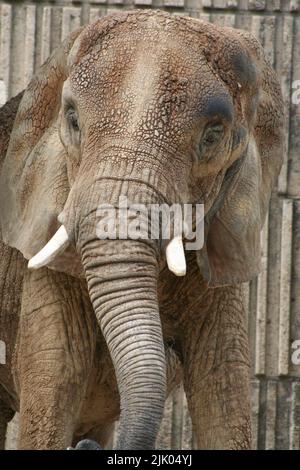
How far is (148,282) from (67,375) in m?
0.68

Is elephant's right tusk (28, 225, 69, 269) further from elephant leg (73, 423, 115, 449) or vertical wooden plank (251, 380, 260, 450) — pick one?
vertical wooden plank (251, 380, 260, 450)

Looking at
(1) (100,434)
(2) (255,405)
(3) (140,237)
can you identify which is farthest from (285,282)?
(3) (140,237)

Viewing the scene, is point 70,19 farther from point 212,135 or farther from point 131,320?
point 131,320

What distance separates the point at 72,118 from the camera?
19.9 feet

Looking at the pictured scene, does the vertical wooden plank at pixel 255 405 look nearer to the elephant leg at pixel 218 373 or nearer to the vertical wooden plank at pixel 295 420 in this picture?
the vertical wooden plank at pixel 295 420

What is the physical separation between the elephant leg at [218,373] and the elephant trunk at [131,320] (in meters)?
0.70

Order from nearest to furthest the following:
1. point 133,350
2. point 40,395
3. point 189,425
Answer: point 133,350 → point 40,395 → point 189,425

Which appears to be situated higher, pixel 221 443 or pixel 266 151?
pixel 266 151

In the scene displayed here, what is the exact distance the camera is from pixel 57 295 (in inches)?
249

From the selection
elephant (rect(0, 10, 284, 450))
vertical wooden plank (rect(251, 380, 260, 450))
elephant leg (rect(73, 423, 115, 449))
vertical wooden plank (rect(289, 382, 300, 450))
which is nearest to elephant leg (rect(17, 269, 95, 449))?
elephant (rect(0, 10, 284, 450))

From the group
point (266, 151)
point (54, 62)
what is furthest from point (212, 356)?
point (54, 62)

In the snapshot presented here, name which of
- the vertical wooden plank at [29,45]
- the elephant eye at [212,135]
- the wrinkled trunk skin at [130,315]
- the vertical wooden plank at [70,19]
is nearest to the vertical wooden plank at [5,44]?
the vertical wooden plank at [29,45]

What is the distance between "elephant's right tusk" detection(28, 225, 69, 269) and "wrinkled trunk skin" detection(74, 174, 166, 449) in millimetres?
95
